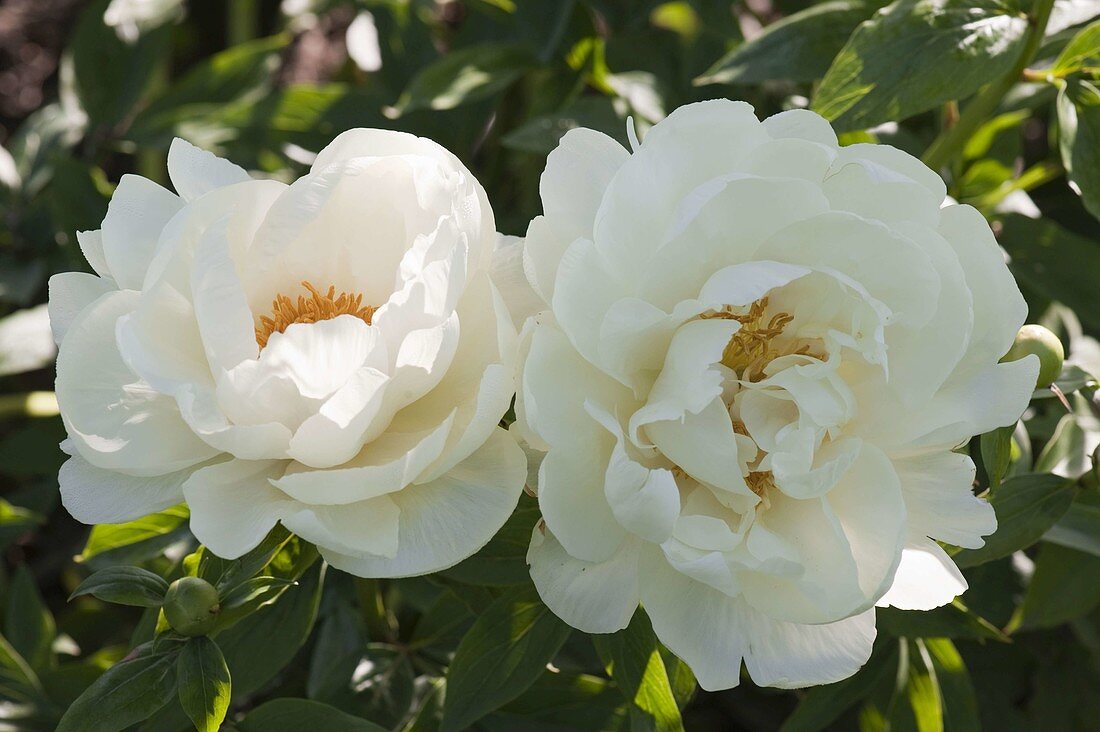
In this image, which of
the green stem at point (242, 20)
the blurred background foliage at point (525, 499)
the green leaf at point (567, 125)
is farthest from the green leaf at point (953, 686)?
the green stem at point (242, 20)

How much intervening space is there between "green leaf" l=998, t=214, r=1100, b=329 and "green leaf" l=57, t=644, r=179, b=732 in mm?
690

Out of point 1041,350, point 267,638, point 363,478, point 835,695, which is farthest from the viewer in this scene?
point 835,695

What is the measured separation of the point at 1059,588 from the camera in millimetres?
833

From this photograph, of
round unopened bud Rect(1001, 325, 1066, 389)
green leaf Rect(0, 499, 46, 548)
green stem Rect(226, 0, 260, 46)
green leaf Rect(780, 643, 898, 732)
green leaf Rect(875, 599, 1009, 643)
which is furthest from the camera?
green stem Rect(226, 0, 260, 46)

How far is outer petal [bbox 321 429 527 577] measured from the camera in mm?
471

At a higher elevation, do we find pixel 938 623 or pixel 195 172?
pixel 195 172

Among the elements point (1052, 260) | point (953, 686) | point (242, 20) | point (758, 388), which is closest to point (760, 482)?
point (758, 388)

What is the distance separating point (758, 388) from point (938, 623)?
0.88 ft

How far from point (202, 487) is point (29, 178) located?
2.56 ft

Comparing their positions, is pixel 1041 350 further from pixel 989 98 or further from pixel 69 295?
pixel 69 295

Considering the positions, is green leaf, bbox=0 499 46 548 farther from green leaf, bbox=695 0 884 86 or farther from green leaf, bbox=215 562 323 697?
green leaf, bbox=695 0 884 86

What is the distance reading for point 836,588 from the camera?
1.55ft

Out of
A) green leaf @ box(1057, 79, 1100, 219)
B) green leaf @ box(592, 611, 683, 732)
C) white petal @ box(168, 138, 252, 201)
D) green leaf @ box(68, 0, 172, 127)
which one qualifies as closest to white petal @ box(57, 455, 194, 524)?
white petal @ box(168, 138, 252, 201)

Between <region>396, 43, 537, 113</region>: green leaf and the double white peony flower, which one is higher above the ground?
the double white peony flower
